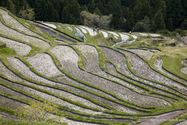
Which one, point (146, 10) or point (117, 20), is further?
point (146, 10)

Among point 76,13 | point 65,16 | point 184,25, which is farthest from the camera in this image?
point 76,13

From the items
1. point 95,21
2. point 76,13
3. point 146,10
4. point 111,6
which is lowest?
point 95,21

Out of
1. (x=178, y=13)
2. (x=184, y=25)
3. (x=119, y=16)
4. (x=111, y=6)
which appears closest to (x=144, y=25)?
(x=119, y=16)

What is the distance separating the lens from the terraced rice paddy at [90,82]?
29256 millimetres

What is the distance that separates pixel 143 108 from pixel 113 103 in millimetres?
4982

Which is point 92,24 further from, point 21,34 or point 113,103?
point 113,103

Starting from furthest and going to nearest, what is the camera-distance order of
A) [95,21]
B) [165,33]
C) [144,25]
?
[95,21] → [144,25] → [165,33]

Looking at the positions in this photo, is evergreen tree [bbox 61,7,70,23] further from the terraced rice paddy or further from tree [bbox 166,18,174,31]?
tree [bbox 166,18,174,31]

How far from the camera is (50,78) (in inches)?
1512

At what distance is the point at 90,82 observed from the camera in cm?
3862

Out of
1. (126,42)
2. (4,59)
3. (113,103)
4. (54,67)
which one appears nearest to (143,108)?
(113,103)

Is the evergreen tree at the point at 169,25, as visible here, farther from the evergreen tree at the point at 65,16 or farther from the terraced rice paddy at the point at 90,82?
the evergreen tree at the point at 65,16

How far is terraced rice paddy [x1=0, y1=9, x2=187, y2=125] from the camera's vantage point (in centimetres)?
2926

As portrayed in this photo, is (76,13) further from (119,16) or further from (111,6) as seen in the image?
(111,6)
